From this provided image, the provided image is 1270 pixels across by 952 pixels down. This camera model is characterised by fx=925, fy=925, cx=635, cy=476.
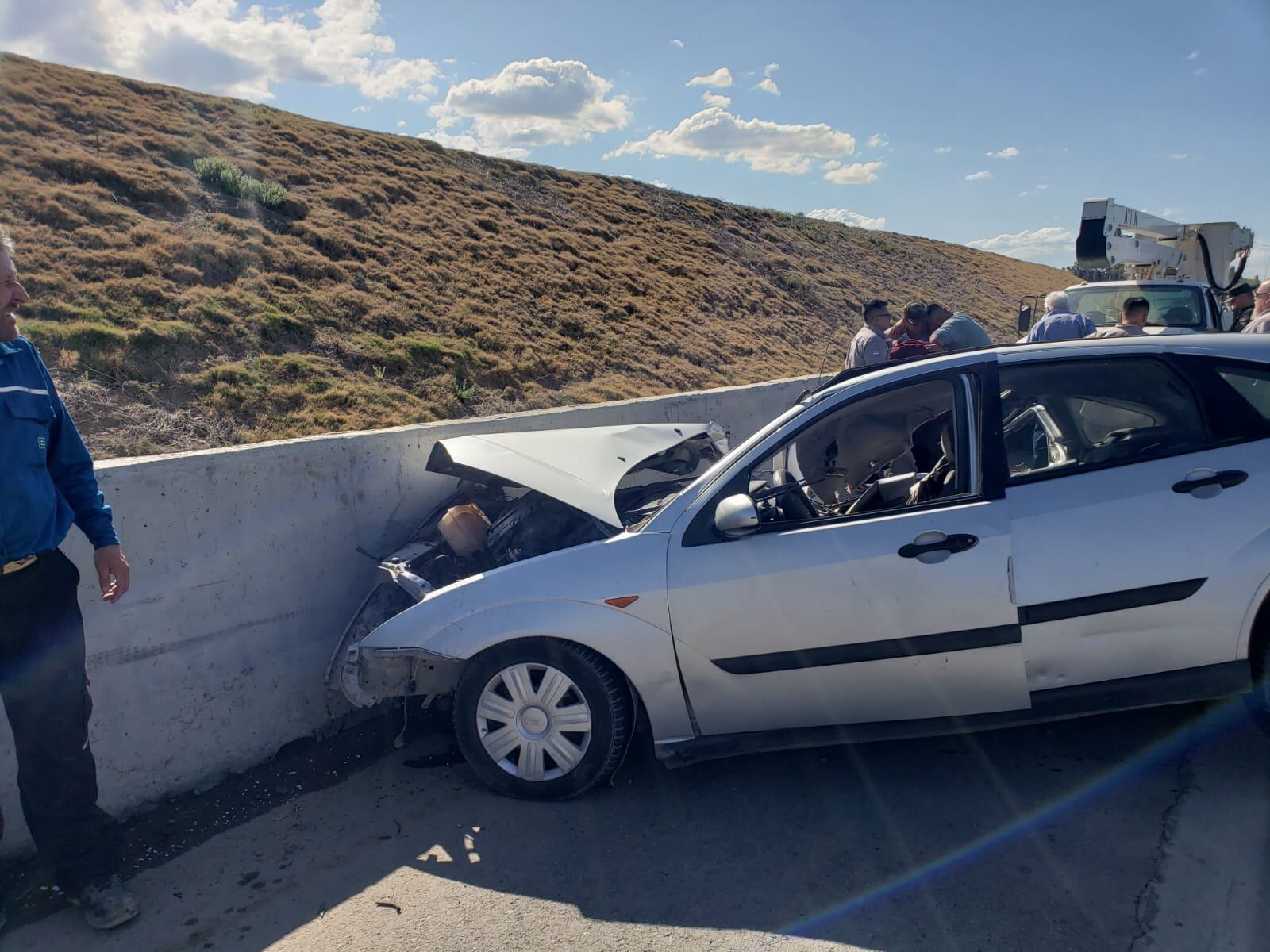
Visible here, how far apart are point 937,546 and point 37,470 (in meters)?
3.20

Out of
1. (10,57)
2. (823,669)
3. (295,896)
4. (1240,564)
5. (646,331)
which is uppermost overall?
(10,57)

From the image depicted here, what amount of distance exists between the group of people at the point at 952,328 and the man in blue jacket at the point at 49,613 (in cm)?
508

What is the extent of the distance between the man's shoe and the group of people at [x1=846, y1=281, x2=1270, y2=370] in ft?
17.7

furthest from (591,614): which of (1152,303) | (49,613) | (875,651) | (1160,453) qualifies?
(1152,303)

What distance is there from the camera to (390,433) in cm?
517

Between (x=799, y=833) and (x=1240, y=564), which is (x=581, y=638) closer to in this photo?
(x=799, y=833)

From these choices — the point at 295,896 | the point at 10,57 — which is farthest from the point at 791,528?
the point at 10,57

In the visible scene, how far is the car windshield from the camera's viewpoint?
429 inches

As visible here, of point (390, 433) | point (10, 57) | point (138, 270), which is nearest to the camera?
point (390, 433)

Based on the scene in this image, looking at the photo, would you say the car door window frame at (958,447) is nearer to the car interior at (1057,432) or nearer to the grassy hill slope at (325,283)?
the car interior at (1057,432)

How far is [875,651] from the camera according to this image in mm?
3580

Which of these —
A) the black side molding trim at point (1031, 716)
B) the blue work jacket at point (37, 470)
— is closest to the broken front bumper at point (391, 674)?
the black side molding trim at point (1031, 716)

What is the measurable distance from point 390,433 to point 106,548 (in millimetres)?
2016

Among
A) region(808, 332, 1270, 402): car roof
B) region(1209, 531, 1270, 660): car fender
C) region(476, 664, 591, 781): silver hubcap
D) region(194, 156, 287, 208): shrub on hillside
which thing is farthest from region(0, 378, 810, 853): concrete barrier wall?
region(194, 156, 287, 208): shrub on hillside
